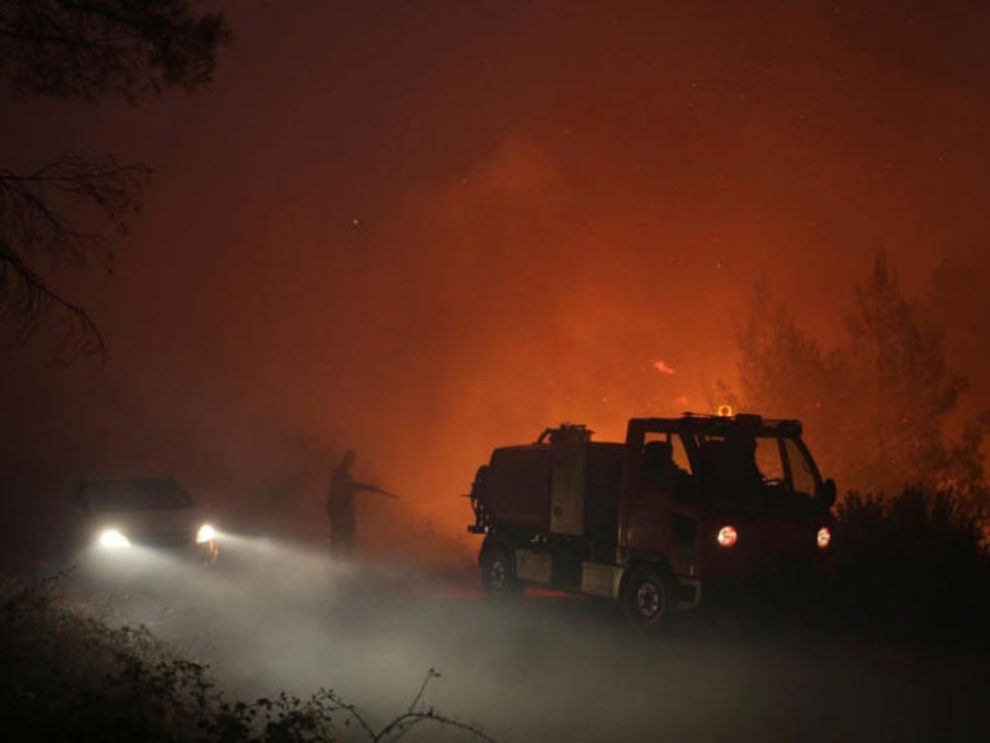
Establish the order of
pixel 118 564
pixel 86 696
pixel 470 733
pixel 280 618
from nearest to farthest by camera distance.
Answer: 1. pixel 86 696
2. pixel 470 733
3. pixel 280 618
4. pixel 118 564

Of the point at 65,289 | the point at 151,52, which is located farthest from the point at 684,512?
the point at 65,289

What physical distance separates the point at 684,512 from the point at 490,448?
2775 centimetres

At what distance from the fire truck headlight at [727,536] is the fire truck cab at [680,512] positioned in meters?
0.01

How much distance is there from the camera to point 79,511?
54.4 feet

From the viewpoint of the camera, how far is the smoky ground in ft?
28.6

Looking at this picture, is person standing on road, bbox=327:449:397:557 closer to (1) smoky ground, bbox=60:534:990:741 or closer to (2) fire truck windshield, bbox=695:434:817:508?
(1) smoky ground, bbox=60:534:990:741

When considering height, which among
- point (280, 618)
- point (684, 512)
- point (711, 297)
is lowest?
point (280, 618)

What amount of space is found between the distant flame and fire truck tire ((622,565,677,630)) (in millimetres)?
26272

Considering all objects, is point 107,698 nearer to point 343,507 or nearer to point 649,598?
point 649,598

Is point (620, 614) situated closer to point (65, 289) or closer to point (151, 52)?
point (151, 52)

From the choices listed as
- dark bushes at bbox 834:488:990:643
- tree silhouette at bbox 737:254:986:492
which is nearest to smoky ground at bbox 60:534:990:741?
dark bushes at bbox 834:488:990:643

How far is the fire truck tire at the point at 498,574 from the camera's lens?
1516 centimetres

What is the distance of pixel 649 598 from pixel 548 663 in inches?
74.8

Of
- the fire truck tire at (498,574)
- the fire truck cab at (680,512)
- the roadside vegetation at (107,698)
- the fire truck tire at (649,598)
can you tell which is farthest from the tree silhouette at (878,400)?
the roadside vegetation at (107,698)
